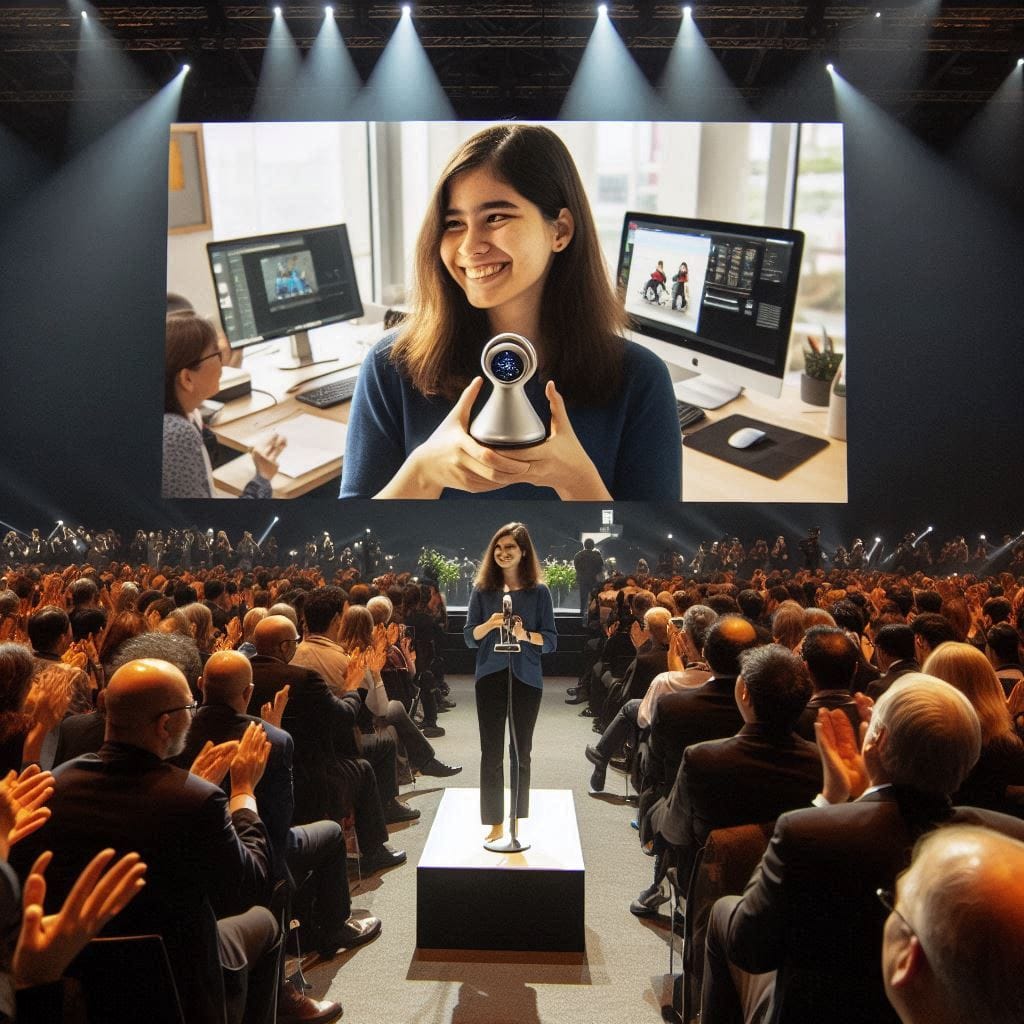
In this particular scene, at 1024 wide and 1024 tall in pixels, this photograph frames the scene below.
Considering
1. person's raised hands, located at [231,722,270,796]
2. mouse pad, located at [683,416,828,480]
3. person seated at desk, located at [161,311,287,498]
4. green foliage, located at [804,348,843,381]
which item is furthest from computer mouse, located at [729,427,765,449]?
person's raised hands, located at [231,722,270,796]

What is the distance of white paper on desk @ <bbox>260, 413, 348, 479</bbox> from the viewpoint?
331 inches

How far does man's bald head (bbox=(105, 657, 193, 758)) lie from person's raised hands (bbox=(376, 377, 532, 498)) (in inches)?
219

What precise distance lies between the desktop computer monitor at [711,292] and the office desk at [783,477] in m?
0.22

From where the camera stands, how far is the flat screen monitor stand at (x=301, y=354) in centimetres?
836

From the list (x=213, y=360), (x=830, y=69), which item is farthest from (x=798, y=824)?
(x=830, y=69)

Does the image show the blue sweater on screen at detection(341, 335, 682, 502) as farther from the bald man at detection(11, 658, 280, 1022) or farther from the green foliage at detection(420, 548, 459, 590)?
the bald man at detection(11, 658, 280, 1022)

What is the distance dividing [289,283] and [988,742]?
269 inches

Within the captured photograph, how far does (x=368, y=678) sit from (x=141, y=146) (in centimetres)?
824

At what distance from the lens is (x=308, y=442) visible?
27.8ft

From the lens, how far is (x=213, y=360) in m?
8.80

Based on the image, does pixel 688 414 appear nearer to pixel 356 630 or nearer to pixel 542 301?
pixel 542 301

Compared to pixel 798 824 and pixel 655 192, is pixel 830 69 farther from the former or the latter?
pixel 798 824

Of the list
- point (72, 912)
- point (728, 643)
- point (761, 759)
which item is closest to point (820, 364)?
point (728, 643)

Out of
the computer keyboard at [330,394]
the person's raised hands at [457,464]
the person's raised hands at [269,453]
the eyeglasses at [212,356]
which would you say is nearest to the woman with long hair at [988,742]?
the person's raised hands at [457,464]
